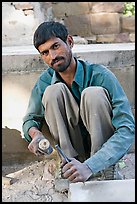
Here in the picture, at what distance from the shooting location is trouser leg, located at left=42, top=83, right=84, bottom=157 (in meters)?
2.15

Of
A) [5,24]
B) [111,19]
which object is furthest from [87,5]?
[5,24]

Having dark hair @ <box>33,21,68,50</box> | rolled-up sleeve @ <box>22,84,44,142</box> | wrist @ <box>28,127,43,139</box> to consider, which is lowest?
wrist @ <box>28,127,43,139</box>

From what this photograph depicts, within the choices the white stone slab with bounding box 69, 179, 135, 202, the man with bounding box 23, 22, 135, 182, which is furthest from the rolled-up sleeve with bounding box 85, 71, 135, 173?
the white stone slab with bounding box 69, 179, 135, 202

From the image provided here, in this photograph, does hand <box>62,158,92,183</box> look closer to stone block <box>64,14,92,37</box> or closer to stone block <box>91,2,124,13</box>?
stone block <box>64,14,92,37</box>

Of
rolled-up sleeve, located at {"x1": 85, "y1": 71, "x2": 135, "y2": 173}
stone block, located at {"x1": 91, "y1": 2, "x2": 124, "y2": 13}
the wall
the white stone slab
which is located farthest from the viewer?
stone block, located at {"x1": 91, "y1": 2, "x2": 124, "y2": 13}

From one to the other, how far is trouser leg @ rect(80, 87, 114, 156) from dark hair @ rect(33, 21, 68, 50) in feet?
1.04

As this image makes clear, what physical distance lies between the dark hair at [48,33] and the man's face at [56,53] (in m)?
0.02

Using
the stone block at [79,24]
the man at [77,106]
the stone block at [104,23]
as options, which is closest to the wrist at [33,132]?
the man at [77,106]

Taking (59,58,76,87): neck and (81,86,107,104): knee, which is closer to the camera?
(81,86,107,104): knee

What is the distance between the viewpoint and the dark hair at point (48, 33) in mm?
2053

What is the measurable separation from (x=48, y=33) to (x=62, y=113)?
0.44 metres

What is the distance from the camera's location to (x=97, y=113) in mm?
2070

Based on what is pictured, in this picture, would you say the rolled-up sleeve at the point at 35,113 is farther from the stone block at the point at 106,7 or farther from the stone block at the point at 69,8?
the stone block at the point at 106,7

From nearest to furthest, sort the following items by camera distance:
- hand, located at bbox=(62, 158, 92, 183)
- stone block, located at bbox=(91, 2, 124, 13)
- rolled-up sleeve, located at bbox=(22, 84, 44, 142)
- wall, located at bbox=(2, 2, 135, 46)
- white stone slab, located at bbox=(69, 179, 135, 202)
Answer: white stone slab, located at bbox=(69, 179, 135, 202), hand, located at bbox=(62, 158, 92, 183), rolled-up sleeve, located at bbox=(22, 84, 44, 142), wall, located at bbox=(2, 2, 135, 46), stone block, located at bbox=(91, 2, 124, 13)
